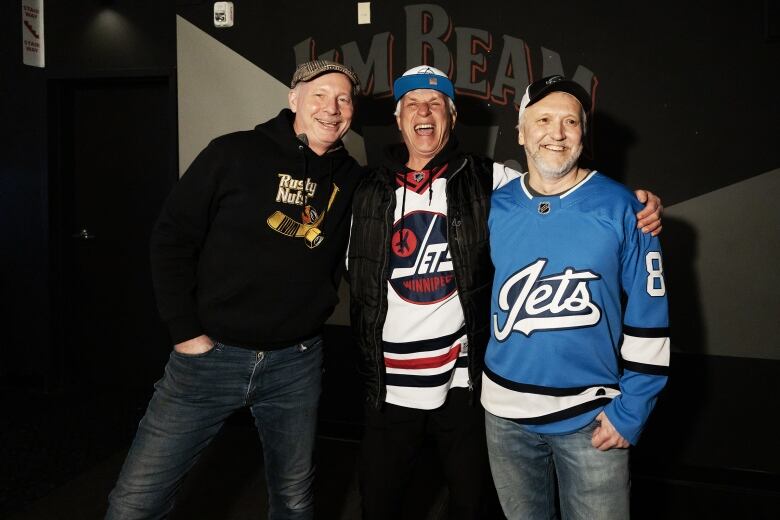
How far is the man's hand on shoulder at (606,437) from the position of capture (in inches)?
48.6

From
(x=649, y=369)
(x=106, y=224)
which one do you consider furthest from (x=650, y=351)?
(x=106, y=224)

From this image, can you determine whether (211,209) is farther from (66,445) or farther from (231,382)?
(66,445)

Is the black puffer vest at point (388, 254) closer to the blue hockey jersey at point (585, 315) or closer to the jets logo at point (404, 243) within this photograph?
the jets logo at point (404, 243)

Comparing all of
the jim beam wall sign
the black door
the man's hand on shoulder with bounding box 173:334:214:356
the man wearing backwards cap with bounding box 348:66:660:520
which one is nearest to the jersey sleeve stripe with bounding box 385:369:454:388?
the man wearing backwards cap with bounding box 348:66:660:520

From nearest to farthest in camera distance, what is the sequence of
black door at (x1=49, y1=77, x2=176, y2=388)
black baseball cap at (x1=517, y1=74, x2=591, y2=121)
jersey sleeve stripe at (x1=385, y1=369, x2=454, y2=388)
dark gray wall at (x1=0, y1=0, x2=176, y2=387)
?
black baseball cap at (x1=517, y1=74, x2=591, y2=121) → jersey sleeve stripe at (x1=385, y1=369, x2=454, y2=388) → dark gray wall at (x1=0, y1=0, x2=176, y2=387) → black door at (x1=49, y1=77, x2=176, y2=388)

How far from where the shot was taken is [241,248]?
1529mm

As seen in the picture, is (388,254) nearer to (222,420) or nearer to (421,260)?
(421,260)

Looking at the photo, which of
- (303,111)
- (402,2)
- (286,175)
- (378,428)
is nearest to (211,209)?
(286,175)

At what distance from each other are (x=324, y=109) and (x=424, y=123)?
302 mm

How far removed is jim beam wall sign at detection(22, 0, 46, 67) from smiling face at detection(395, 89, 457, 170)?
2.80 meters

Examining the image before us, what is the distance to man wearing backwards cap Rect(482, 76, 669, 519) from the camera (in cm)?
125

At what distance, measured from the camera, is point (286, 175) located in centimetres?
158

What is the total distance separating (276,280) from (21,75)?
297 cm

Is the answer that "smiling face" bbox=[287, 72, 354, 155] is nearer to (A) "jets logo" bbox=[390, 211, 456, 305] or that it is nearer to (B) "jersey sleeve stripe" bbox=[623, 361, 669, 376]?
(A) "jets logo" bbox=[390, 211, 456, 305]
